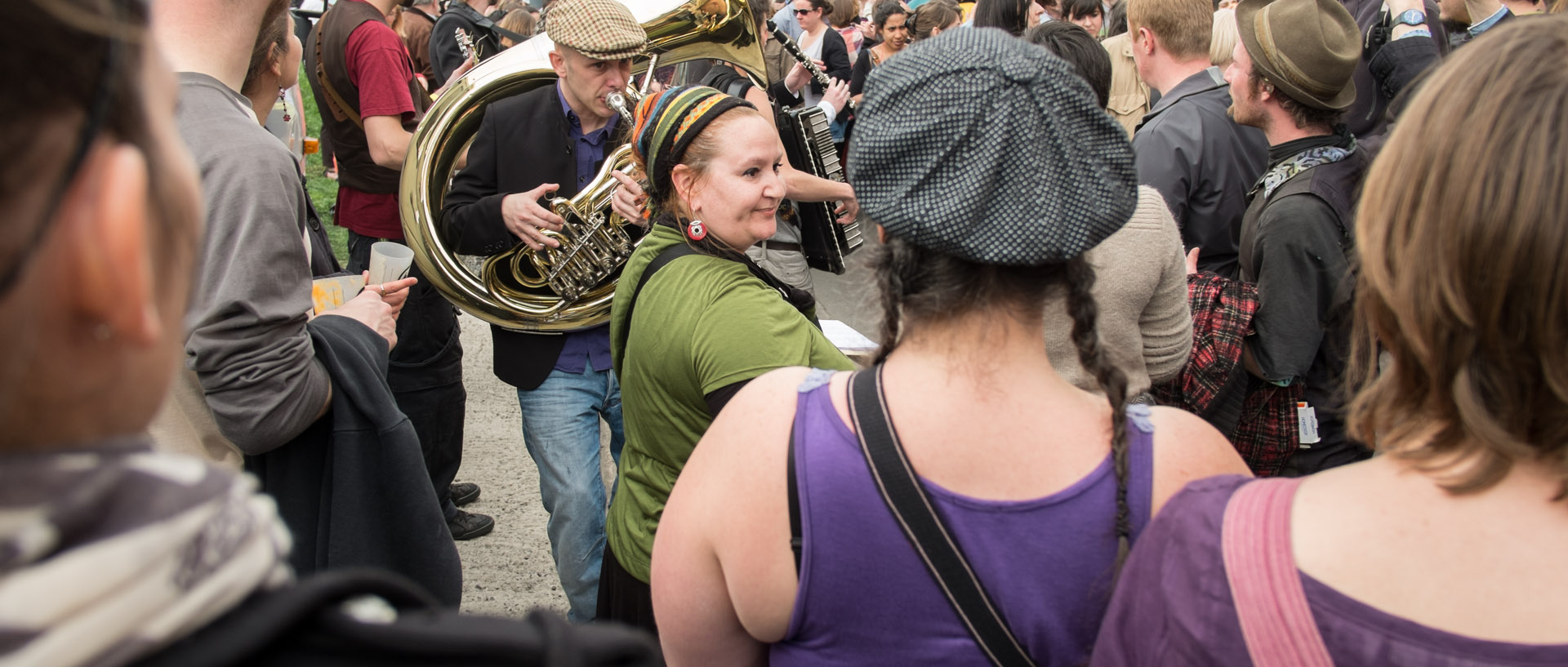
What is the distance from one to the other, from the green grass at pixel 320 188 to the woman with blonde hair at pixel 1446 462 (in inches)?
242

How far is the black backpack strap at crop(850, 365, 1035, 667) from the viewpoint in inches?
48.6

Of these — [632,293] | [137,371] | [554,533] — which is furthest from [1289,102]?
[137,371]

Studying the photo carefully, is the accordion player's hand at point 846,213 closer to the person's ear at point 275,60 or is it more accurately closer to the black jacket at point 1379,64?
the black jacket at point 1379,64

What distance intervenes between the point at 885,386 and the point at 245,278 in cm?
127

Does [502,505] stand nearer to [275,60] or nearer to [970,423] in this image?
[275,60]

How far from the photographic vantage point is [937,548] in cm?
124

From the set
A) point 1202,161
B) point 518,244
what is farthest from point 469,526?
point 1202,161

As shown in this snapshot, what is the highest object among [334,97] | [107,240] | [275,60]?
[107,240]

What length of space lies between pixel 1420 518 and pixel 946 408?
20.0 inches

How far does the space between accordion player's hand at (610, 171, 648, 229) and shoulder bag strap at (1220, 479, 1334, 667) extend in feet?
7.11

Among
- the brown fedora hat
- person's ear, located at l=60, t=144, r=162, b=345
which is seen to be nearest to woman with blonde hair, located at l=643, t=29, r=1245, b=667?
person's ear, located at l=60, t=144, r=162, b=345

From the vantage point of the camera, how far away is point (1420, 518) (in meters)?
0.98

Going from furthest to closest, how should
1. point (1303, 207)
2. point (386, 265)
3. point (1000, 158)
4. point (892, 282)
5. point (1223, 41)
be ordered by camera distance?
1. point (1223, 41)
2. point (1303, 207)
3. point (386, 265)
4. point (892, 282)
5. point (1000, 158)

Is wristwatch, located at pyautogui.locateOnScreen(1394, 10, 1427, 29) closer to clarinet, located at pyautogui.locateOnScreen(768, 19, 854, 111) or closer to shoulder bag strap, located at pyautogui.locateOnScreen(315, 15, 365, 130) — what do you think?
clarinet, located at pyautogui.locateOnScreen(768, 19, 854, 111)
